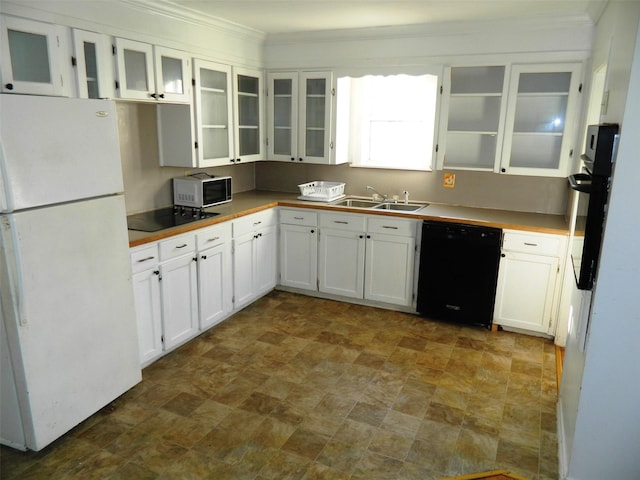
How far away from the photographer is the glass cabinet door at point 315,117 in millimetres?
4426

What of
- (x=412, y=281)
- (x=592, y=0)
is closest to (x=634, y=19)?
(x=592, y=0)

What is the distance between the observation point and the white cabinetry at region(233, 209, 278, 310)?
156 inches

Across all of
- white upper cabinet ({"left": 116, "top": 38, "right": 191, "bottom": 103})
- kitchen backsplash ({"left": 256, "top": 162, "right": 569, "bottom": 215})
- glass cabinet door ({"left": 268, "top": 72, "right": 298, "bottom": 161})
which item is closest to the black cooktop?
white upper cabinet ({"left": 116, "top": 38, "right": 191, "bottom": 103})

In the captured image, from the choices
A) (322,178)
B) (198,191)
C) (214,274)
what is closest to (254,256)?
(214,274)

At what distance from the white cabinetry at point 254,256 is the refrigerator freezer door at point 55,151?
148 centimetres

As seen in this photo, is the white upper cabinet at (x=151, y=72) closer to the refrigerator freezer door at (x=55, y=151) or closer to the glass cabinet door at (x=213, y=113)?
the glass cabinet door at (x=213, y=113)

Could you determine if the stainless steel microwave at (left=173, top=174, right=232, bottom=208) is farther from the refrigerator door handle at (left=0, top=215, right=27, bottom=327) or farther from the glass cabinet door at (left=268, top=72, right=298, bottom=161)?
the refrigerator door handle at (left=0, top=215, right=27, bottom=327)

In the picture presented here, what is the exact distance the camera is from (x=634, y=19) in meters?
1.88

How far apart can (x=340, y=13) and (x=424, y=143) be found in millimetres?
1460

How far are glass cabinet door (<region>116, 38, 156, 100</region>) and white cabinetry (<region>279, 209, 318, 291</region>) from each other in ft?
5.36

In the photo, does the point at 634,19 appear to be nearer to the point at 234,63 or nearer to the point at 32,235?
the point at 32,235

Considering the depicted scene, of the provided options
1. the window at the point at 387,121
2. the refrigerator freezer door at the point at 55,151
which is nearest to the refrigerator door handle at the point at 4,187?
the refrigerator freezer door at the point at 55,151

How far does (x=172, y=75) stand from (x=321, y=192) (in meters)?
1.66

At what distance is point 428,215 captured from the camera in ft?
12.8
